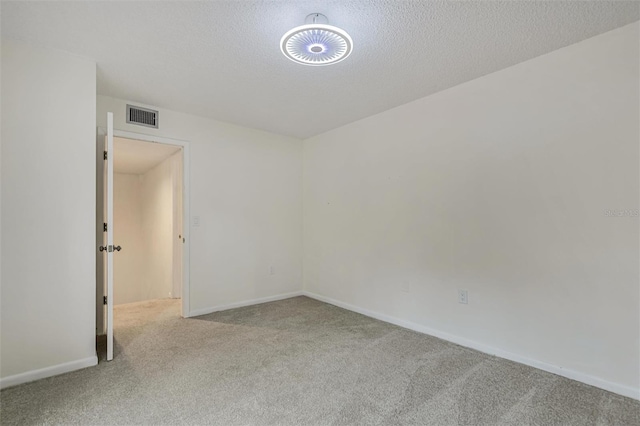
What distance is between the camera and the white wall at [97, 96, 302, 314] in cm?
369

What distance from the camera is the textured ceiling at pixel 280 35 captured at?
5.97ft

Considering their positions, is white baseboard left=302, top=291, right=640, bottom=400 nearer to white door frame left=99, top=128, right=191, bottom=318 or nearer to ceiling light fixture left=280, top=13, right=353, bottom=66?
white door frame left=99, top=128, right=191, bottom=318

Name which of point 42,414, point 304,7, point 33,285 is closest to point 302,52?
point 304,7

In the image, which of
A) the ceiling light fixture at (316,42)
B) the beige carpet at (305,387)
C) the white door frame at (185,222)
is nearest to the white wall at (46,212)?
the beige carpet at (305,387)

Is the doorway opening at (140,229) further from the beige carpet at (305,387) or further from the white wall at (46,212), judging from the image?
the beige carpet at (305,387)

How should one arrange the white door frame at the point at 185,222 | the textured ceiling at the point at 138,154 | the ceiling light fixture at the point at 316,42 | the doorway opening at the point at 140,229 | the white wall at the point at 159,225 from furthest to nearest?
1. the white wall at the point at 159,225
2. the textured ceiling at the point at 138,154
3. the white door frame at the point at 185,222
4. the doorway opening at the point at 140,229
5. the ceiling light fixture at the point at 316,42

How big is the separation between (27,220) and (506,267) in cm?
360

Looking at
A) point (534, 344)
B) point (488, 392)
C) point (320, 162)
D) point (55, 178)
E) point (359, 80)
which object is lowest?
point (488, 392)

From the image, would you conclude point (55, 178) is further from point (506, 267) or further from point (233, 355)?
point (506, 267)

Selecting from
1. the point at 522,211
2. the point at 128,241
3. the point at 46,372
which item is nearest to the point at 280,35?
the point at 522,211

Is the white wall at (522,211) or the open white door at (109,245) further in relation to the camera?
the open white door at (109,245)

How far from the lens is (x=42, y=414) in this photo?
179 cm

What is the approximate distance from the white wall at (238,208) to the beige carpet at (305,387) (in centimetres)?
101

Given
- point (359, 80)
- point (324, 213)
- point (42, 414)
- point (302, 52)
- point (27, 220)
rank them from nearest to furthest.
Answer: point (42, 414) → point (302, 52) → point (27, 220) → point (359, 80) → point (324, 213)
